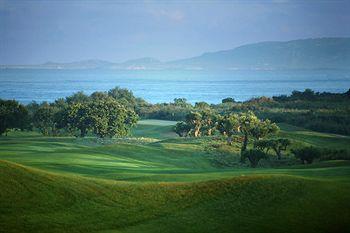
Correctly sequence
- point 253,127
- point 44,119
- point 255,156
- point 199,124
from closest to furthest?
point 255,156 < point 253,127 < point 199,124 < point 44,119

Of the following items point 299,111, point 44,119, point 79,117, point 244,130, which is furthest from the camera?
point 299,111

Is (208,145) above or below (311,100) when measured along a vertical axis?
below

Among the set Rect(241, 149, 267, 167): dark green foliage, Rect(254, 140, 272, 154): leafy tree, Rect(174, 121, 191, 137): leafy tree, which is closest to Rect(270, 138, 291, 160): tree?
Rect(254, 140, 272, 154): leafy tree

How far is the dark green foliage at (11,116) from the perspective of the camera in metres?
93.8

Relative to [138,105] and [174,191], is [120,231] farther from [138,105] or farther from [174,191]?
[138,105]

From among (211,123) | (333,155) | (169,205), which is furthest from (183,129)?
(169,205)

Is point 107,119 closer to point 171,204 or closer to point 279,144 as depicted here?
point 279,144

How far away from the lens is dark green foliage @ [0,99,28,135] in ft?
308

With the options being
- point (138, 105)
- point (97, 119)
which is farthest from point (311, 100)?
point (97, 119)

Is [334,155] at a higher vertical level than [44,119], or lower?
lower

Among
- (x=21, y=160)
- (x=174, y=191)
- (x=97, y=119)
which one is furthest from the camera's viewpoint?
(x=97, y=119)

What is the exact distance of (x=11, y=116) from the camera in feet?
309

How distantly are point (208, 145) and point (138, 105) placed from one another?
98.8 m

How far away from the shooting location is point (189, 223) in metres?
25.0
